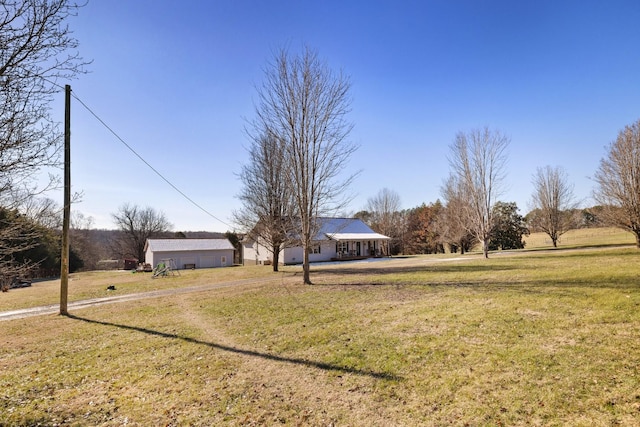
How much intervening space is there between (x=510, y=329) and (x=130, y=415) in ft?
24.5

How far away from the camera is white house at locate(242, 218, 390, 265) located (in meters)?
35.1

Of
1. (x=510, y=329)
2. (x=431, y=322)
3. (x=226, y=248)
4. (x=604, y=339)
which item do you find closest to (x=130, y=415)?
(x=431, y=322)

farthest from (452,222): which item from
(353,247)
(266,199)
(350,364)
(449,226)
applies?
(350,364)

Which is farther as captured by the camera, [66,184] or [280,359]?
[66,184]

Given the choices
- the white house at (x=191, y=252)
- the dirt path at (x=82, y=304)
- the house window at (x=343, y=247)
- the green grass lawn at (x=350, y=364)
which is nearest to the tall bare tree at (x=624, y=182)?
the green grass lawn at (x=350, y=364)

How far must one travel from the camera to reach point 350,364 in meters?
5.71

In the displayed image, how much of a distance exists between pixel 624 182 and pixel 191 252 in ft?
149

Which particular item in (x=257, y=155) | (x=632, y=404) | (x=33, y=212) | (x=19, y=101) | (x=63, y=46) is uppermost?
(x=257, y=155)

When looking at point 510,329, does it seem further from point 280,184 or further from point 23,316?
point 280,184

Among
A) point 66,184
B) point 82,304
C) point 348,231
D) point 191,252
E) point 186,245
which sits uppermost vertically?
point 66,184

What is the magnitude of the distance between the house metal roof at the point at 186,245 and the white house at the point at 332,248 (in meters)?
3.98

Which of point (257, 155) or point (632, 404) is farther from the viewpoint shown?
point (257, 155)

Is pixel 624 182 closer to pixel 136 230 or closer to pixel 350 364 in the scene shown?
pixel 350 364

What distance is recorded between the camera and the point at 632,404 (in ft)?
12.4
